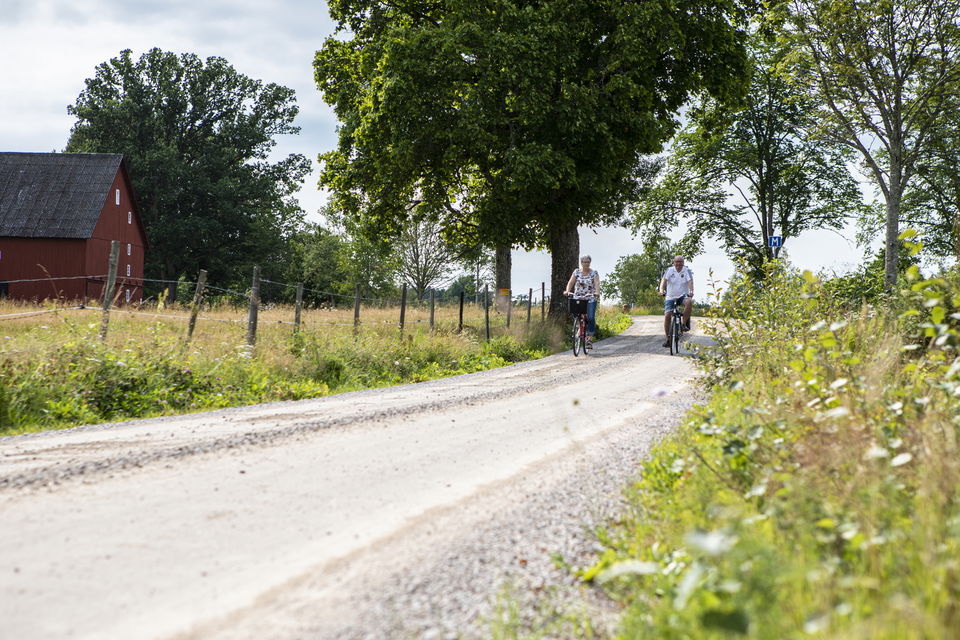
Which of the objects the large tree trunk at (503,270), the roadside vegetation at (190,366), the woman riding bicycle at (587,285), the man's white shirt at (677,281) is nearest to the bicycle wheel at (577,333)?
the woman riding bicycle at (587,285)

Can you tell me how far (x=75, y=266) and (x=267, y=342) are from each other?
30.1 metres

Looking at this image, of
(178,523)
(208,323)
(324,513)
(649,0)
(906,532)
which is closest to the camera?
(906,532)

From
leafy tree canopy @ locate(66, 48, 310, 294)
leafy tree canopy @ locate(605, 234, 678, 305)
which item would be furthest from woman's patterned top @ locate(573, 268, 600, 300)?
leafy tree canopy @ locate(605, 234, 678, 305)

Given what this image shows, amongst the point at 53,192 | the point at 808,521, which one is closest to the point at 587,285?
the point at 808,521

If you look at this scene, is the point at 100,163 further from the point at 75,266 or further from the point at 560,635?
the point at 560,635

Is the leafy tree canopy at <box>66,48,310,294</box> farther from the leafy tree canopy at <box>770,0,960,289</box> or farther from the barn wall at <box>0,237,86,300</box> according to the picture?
the leafy tree canopy at <box>770,0,960,289</box>

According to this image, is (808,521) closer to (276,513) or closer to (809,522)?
(809,522)

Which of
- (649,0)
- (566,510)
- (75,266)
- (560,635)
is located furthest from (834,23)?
(75,266)

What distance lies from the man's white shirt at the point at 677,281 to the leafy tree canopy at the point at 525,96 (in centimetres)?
486

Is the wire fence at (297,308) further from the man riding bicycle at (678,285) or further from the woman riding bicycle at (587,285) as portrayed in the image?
the man riding bicycle at (678,285)

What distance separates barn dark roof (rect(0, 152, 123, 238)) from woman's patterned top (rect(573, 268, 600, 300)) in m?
30.8

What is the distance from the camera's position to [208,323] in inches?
549

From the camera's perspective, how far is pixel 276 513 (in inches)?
152

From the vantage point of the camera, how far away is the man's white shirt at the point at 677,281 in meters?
14.0
